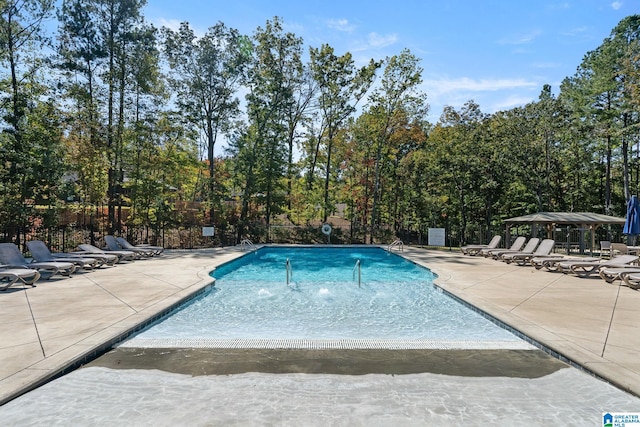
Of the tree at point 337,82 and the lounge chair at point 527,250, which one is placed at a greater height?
the tree at point 337,82

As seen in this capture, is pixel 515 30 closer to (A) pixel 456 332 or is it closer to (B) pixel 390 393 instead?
(A) pixel 456 332

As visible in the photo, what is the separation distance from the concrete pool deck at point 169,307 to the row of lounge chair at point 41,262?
32 cm

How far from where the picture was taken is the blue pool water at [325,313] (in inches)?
208

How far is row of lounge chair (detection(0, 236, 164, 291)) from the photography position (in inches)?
307

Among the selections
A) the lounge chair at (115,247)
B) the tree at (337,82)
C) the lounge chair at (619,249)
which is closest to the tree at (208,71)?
the tree at (337,82)

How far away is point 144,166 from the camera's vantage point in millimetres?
17609

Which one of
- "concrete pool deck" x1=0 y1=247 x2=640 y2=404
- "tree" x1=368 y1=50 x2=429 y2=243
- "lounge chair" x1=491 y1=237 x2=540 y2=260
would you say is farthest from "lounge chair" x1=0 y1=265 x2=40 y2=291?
"tree" x1=368 y1=50 x2=429 y2=243

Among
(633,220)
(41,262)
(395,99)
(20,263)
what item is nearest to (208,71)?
(395,99)

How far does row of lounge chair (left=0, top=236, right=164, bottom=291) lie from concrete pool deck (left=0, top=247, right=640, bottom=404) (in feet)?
1.06

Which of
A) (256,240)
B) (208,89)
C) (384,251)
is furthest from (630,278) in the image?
(208,89)

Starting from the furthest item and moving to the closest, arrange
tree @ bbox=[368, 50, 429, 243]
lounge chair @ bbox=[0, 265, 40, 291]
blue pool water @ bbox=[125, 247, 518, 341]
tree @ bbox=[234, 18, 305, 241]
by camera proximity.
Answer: tree @ bbox=[368, 50, 429, 243]
tree @ bbox=[234, 18, 305, 241]
lounge chair @ bbox=[0, 265, 40, 291]
blue pool water @ bbox=[125, 247, 518, 341]

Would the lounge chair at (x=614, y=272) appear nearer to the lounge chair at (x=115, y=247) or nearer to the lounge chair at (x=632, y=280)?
the lounge chair at (x=632, y=280)

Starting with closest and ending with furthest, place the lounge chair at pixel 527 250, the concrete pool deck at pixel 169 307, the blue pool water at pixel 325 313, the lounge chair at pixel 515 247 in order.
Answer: the concrete pool deck at pixel 169 307 < the blue pool water at pixel 325 313 < the lounge chair at pixel 527 250 < the lounge chair at pixel 515 247

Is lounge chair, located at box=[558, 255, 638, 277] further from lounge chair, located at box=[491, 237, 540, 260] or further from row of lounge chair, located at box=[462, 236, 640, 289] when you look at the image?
lounge chair, located at box=[491, 237, 540, 260]
